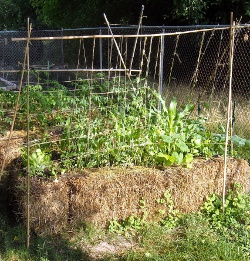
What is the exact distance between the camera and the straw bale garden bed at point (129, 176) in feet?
15.4

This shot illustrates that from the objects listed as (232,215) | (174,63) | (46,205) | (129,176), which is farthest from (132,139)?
(174,63)

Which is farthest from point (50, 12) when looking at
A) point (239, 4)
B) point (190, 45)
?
point (239, 4)

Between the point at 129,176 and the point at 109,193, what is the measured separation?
0.95 ft

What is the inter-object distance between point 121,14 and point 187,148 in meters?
10.8

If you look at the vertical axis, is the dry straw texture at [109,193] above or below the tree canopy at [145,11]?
below

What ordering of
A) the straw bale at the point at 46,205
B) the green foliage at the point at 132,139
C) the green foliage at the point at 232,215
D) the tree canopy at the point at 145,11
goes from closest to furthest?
the straw bale at the point at 46,205
the green foliage at the point at 232,215
the green foliage at the point at 132,139
the tree canopy at the point at 145,11

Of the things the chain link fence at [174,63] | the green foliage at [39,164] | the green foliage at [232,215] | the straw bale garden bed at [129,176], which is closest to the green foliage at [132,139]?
the straw bale garden bed at [129,176]

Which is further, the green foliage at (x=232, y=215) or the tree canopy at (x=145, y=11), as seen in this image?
the tree canopy at (x=145, y=11)

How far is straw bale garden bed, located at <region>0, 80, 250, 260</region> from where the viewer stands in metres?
4.70

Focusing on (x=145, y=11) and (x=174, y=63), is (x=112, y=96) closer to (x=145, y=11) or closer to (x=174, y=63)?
(x=174, y=63)

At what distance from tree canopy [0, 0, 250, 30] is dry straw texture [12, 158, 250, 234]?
4.72m

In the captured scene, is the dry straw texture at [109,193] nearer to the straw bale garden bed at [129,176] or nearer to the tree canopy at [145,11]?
the straw bale garden bed at [129,176]

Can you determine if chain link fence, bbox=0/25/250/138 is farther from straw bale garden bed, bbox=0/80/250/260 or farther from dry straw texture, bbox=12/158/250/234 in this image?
dry straw texture, bbox=12/158/250/234

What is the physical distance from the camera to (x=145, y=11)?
14.4 metres
